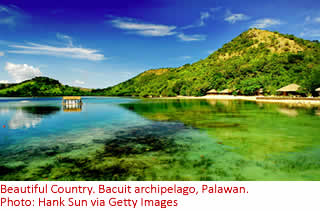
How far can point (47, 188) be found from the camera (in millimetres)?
5469

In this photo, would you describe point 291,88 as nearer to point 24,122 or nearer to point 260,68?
point 260,68

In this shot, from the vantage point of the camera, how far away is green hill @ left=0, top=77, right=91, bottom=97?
162m

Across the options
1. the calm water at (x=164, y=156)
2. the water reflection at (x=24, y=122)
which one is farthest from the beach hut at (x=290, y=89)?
the water reflection at (x=24, y=122)

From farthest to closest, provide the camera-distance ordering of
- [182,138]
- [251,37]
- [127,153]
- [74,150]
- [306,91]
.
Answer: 1. [251,37]
2. [306,91]
3. [182,138]
4. [74,150]
5. [127,153]

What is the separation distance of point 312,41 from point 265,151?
155675mm

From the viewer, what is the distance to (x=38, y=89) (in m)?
171

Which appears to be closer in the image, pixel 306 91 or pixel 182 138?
pixel 182 138

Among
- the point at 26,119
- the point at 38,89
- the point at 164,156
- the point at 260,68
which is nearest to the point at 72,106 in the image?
the point at 26,119

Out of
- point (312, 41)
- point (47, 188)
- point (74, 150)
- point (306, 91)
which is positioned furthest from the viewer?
point (312, 41)

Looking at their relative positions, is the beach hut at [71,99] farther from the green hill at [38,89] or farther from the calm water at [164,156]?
the green hill at [38,89]

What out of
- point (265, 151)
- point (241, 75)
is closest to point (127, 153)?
point (265, 151)

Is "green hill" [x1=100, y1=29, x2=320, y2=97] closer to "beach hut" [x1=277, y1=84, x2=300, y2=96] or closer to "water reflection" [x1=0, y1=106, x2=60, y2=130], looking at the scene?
"beach hut" [x1=277, y1=84, x2=300, y2=96]

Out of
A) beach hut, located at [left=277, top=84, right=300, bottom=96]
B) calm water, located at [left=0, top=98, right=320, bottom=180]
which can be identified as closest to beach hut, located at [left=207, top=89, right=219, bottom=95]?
beach hut, located at [left=277, top=84, right=300, bottom=96]

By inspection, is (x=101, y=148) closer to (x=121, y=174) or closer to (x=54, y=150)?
(x=54, y=150)
